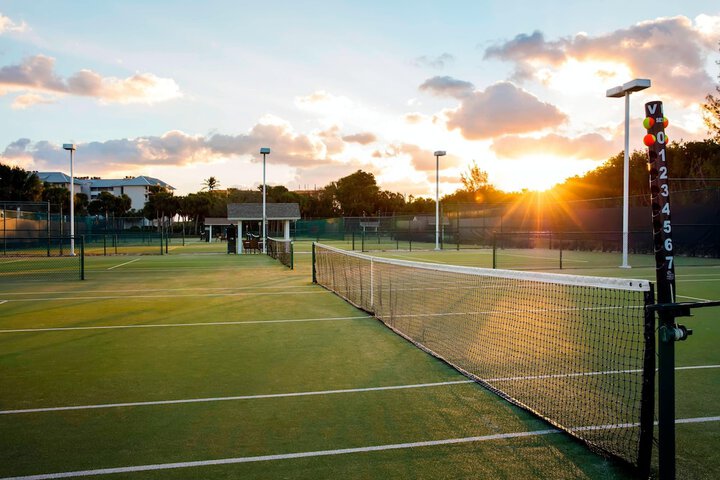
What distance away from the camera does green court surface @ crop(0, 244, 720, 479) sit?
433 cm

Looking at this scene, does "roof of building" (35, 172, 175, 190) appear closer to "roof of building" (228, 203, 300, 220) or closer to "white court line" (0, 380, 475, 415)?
"roof of building" (228, 203, 300, 220)

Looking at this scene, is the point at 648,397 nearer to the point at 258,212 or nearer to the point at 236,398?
the point at 236,398

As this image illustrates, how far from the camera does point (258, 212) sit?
4059 centimetres

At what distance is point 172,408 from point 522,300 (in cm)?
927

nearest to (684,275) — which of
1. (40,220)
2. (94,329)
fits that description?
(94,329)

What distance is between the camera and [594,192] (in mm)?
56594

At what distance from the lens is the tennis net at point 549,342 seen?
190 inches

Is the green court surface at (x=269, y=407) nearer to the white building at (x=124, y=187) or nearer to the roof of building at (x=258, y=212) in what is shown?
the roof of building at (x=258, y=212)

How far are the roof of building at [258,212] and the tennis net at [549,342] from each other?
78.8ft

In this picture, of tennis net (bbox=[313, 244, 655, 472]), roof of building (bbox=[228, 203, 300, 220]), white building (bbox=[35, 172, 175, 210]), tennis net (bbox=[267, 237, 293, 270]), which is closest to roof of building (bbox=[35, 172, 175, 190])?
white building (bbox=[35, 172, 175, 210])

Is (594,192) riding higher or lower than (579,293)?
higher

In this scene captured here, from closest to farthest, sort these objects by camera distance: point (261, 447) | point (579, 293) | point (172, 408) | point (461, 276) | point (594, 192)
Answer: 1. point (261, 447)
2. point (172, 408)
3. point (579, 293)
4. point (461, 276)
5. point (594, 192)

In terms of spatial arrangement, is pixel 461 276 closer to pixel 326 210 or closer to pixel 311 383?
pixel 311 383

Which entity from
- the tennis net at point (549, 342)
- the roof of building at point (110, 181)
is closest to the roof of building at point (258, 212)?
the tennis net at point (549, 342)
